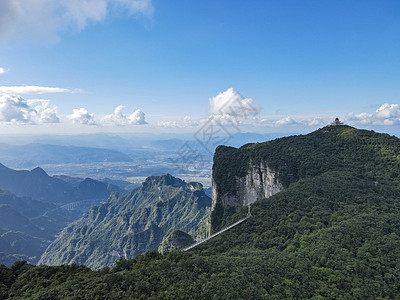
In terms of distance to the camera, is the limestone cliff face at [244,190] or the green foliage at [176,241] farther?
the green foliage at [176,241]

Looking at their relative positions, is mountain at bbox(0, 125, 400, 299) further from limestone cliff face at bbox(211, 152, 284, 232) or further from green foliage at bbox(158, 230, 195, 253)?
green foliage at bbox(158, 230, 195, 253)

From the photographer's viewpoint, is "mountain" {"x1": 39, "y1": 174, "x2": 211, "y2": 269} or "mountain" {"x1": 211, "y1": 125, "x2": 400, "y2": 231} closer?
"mountain" {"x1": 211, "y1": 125, "x2": 400, "y2": 231}

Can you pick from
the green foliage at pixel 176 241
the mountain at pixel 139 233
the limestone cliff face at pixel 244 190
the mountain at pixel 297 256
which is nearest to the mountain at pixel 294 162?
the limestone cliff face at pixel 244 190

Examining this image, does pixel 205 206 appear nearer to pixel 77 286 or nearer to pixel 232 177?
pixel 232 177

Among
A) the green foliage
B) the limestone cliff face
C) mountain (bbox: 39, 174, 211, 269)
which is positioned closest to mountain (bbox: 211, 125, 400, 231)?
the limestone cliff face

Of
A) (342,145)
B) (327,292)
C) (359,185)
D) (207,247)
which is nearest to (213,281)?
(327,292)

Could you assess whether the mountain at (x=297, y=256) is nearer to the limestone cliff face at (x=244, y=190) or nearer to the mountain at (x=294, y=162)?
the mountain at (x=294, y=162)

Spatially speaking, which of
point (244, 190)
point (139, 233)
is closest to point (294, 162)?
point (244, 190)
